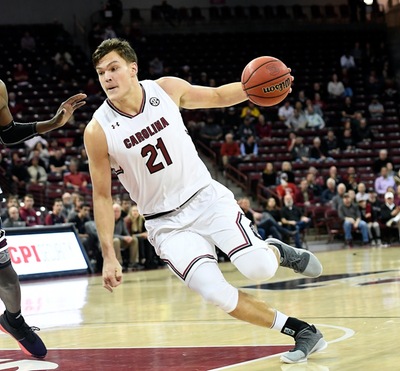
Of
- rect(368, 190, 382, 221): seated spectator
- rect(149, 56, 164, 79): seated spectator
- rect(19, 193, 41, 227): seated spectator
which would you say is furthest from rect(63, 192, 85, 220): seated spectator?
rect(149, 56, 164, 79): seated spectator

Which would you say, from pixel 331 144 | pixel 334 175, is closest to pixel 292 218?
pixel 334 175

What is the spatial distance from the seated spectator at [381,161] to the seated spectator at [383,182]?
77 cm

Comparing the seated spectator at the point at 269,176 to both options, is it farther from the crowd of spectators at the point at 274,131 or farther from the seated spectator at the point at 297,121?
the seated spectator at the point at 297,121

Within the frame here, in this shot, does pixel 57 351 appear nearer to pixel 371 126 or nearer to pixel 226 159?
pixel 226 159

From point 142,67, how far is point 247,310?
2099 centimetres

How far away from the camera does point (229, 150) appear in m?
22.0

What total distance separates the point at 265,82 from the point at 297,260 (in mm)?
1243

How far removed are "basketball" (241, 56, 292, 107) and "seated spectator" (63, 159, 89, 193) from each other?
40.8 ft

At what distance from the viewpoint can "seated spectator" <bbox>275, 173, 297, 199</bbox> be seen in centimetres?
1998

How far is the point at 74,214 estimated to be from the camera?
51.5 ft

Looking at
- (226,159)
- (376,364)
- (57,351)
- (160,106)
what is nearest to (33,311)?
(57,351)

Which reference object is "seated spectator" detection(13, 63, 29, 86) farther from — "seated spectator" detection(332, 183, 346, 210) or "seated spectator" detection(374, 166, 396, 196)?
"seated spectator" detection(374, 166, 396, 196)

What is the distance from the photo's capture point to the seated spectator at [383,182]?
21.4 m

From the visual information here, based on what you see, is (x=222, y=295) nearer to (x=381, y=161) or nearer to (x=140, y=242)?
(x=140, y=242)
